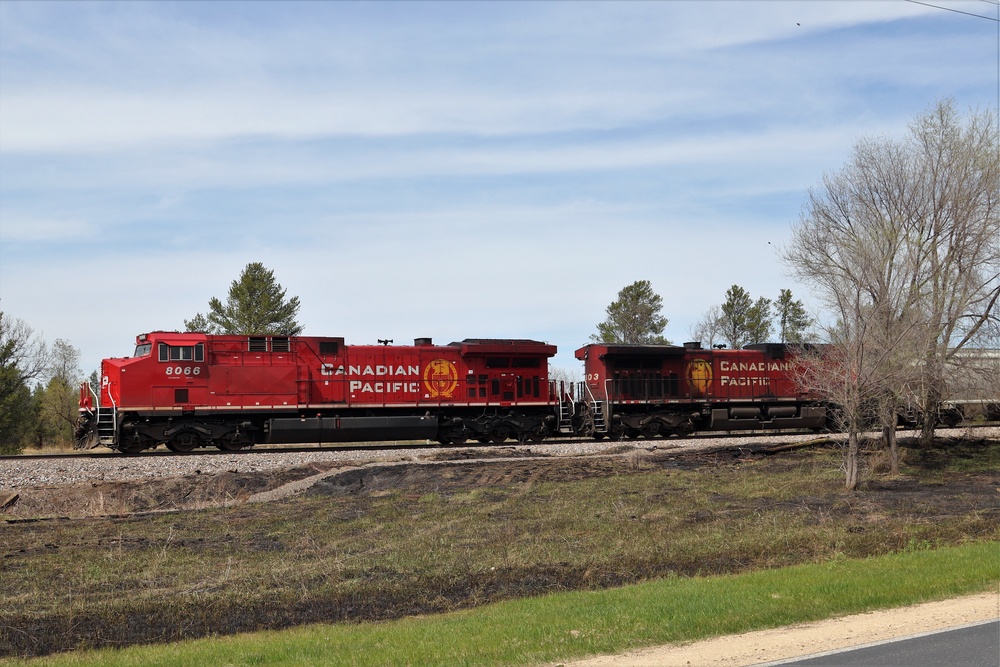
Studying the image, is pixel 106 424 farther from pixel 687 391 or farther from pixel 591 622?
pixel 591 622

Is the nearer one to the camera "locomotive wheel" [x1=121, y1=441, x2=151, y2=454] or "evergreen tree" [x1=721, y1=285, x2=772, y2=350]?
"locomotive wheel" [x1=121, y1=441, x2=151, y2=454]

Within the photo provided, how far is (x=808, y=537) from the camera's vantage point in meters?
14.2

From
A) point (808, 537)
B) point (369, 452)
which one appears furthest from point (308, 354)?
point (808, 537)

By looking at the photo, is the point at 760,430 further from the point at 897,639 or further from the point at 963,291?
the point at 897,639

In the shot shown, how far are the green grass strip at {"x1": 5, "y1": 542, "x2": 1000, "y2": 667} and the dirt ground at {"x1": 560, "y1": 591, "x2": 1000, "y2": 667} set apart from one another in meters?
0.25

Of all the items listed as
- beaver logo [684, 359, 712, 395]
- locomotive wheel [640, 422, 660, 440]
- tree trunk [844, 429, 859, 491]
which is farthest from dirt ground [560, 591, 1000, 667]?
beaver logo [684, 359, 712, 395]

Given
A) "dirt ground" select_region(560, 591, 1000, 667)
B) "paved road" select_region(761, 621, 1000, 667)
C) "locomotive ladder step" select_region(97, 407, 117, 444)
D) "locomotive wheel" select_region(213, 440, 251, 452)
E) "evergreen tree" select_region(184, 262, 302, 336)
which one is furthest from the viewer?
"evergreen tree" select_region(184, 262, 302, 336)

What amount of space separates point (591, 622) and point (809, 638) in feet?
7.11

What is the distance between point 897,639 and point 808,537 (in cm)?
631

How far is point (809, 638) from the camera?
8391mm

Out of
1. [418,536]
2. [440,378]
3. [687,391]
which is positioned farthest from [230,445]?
[687,391]

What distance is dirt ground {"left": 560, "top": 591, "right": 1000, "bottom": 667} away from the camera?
7.84 m

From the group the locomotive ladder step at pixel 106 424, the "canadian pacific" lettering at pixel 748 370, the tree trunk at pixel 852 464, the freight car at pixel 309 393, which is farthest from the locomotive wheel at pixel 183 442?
the "canadian pacific" lettering at pixel 748 370

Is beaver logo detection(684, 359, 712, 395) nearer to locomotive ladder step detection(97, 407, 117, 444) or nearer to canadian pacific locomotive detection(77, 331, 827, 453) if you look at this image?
canadian pacific locomotive detection(77, 331, 827, 453)
